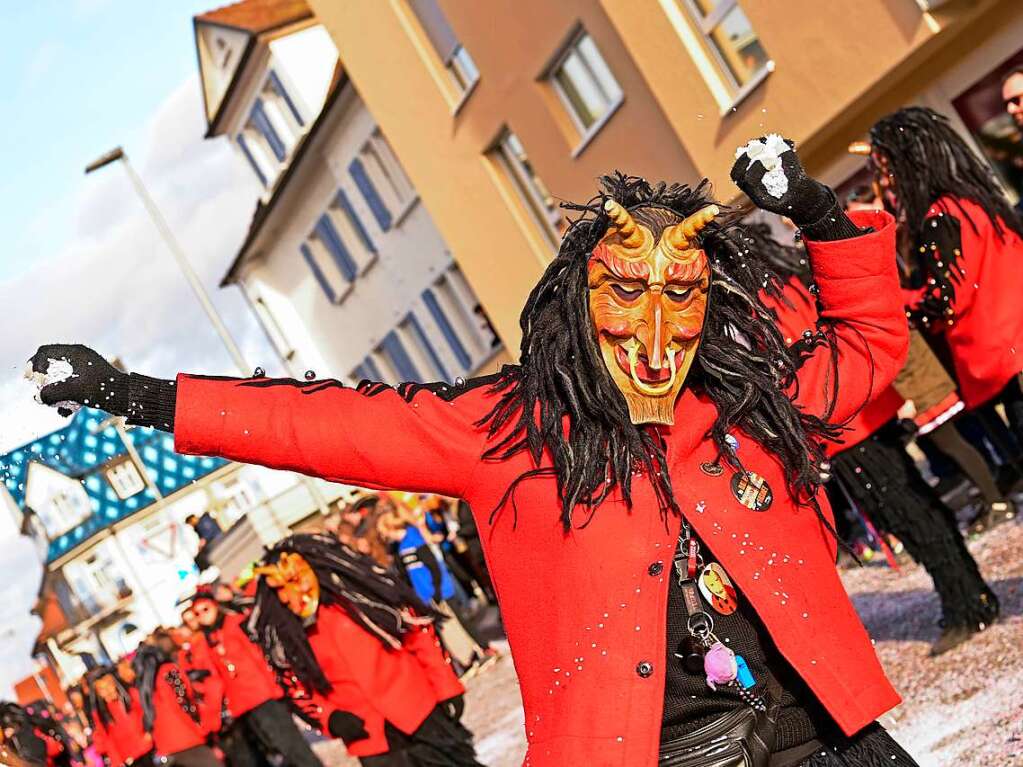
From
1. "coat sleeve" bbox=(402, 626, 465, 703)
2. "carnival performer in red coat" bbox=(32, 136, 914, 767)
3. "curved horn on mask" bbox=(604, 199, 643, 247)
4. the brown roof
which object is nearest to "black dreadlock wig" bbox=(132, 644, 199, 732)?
"coat sleeve" bbox=(402, 626, 465, 703)

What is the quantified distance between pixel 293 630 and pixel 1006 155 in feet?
27.5

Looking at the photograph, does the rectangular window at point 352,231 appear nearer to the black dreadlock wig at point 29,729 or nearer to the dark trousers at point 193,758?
the black dreadlock wig at point 29,729

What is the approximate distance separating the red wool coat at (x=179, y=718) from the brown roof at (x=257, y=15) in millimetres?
19420

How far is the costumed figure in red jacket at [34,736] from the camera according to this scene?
41.7 feet

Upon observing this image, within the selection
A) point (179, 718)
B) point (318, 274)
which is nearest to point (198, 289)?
point (318, 274)

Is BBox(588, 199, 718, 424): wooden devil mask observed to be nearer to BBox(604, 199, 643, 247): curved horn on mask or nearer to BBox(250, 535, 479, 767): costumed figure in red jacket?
BBox(604, 199, 643, 247): curved horn on mask

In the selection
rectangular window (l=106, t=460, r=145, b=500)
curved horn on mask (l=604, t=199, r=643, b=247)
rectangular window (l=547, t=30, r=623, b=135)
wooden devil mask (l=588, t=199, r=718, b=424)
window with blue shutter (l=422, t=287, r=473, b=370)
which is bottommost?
wooden devil mask (l=588, t=199, r=718, b=424)

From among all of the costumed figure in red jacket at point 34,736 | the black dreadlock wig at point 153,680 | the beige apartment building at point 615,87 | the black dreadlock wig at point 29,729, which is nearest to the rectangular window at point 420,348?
the beige apartment building at point 615,87

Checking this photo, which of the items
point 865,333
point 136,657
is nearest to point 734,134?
point 136,657

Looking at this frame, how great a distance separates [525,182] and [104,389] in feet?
58.5

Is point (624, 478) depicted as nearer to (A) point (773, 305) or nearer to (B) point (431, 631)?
(A) point (773, 305)

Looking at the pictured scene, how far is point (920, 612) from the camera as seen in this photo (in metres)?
8.76

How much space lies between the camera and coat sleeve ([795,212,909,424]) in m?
4.02

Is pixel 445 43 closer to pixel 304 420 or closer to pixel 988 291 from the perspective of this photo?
pixel 988 291
